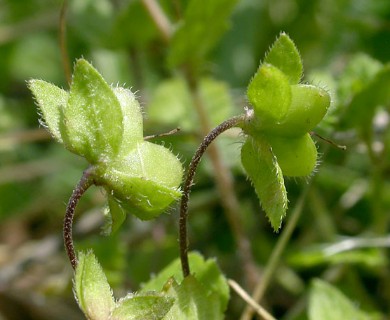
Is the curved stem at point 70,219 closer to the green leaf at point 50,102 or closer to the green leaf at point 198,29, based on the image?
the green leaf at point 50,102

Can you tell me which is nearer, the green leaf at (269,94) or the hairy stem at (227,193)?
the green leaf at (269,94)

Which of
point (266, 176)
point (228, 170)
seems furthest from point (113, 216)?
point (228, 170)

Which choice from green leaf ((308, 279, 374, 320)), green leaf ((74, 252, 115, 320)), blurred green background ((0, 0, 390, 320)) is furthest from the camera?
blurred green background ((0, 0, 390, 320))

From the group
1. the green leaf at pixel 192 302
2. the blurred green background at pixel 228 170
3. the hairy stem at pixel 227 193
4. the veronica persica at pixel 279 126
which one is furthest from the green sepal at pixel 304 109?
the hairy stem at pixel 227 193

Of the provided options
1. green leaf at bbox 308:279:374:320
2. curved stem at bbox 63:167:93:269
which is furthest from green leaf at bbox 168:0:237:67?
curved stem at bbox 63:167:93:269

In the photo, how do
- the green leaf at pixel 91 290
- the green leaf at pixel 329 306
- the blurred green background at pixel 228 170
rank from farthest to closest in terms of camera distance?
the blurred green background at pixel 228 170, the green leaf at pixel 329 306, the green leaf at pixel 91 290

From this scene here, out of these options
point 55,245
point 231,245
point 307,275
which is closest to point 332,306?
point 307,275

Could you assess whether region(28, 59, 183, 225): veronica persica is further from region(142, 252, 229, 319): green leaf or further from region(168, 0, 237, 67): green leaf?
Result: region(168, 0, 237, 67): green leaf
